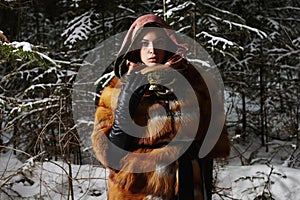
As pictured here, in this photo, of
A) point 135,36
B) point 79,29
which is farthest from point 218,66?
point 135,36

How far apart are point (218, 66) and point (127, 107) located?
23.5ft

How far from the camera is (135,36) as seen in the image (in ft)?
7.60

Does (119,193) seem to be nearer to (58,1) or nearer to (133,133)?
(133,133)

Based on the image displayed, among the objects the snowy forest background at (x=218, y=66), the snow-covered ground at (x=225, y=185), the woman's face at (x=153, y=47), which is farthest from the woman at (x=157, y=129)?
the snowy forest background at (x=218, y=66)

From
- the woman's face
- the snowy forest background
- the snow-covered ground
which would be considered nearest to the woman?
the woman's face

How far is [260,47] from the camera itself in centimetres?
945

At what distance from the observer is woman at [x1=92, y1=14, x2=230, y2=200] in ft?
7.28

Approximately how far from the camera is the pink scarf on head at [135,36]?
229 centimetres

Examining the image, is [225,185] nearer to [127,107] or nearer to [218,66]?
[127,107]

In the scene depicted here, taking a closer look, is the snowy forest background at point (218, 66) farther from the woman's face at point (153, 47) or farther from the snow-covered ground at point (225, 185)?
the woman's face at point (153, 47)

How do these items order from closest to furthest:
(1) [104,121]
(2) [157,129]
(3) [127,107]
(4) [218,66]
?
(3) [127,107] → (2) [157,129] → (1) [104,121] → (4) [218,66]

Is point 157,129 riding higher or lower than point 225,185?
higher

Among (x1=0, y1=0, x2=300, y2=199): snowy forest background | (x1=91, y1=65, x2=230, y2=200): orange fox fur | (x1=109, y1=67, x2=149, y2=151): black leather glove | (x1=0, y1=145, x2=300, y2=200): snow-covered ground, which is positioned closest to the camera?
(x1=109, y1=67, x2=149, y2=151): black leather glove

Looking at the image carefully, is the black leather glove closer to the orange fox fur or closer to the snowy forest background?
the orange fox fur
